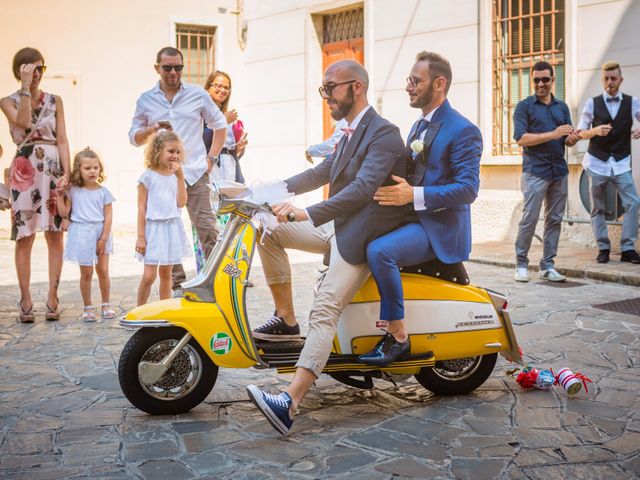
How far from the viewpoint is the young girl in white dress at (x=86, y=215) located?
268 inches

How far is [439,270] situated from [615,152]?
5.82 m

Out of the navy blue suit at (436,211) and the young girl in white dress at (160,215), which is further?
the young girl in white dress at (160,215)

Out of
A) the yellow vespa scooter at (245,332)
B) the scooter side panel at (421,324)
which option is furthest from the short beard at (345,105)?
the scooter side panel at (421,324)

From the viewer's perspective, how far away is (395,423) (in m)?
4.15

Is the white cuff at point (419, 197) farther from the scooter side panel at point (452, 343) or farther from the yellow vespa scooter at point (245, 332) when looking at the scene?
the scooter side panel at point (452, 343)

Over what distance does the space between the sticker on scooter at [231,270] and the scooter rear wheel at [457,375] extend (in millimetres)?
1118

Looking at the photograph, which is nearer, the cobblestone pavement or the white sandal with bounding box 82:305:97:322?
the cobblestone pavement

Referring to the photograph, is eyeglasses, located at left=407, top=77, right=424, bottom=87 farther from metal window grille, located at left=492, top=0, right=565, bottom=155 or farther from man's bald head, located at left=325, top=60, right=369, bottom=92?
metal window grille, located at left=492, top=0, right=565, bottom=155

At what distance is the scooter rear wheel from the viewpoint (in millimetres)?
4590

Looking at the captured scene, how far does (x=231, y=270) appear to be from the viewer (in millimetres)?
4246

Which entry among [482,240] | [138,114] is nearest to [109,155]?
[482,240]

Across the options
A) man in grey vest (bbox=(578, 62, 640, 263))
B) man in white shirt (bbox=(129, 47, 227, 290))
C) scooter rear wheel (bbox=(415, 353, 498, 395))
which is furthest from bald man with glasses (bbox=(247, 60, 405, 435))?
man in grey vest (bbox=(578, 62, 640, 263))

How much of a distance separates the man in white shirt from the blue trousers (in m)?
3.12

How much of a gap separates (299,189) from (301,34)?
11.1 m
